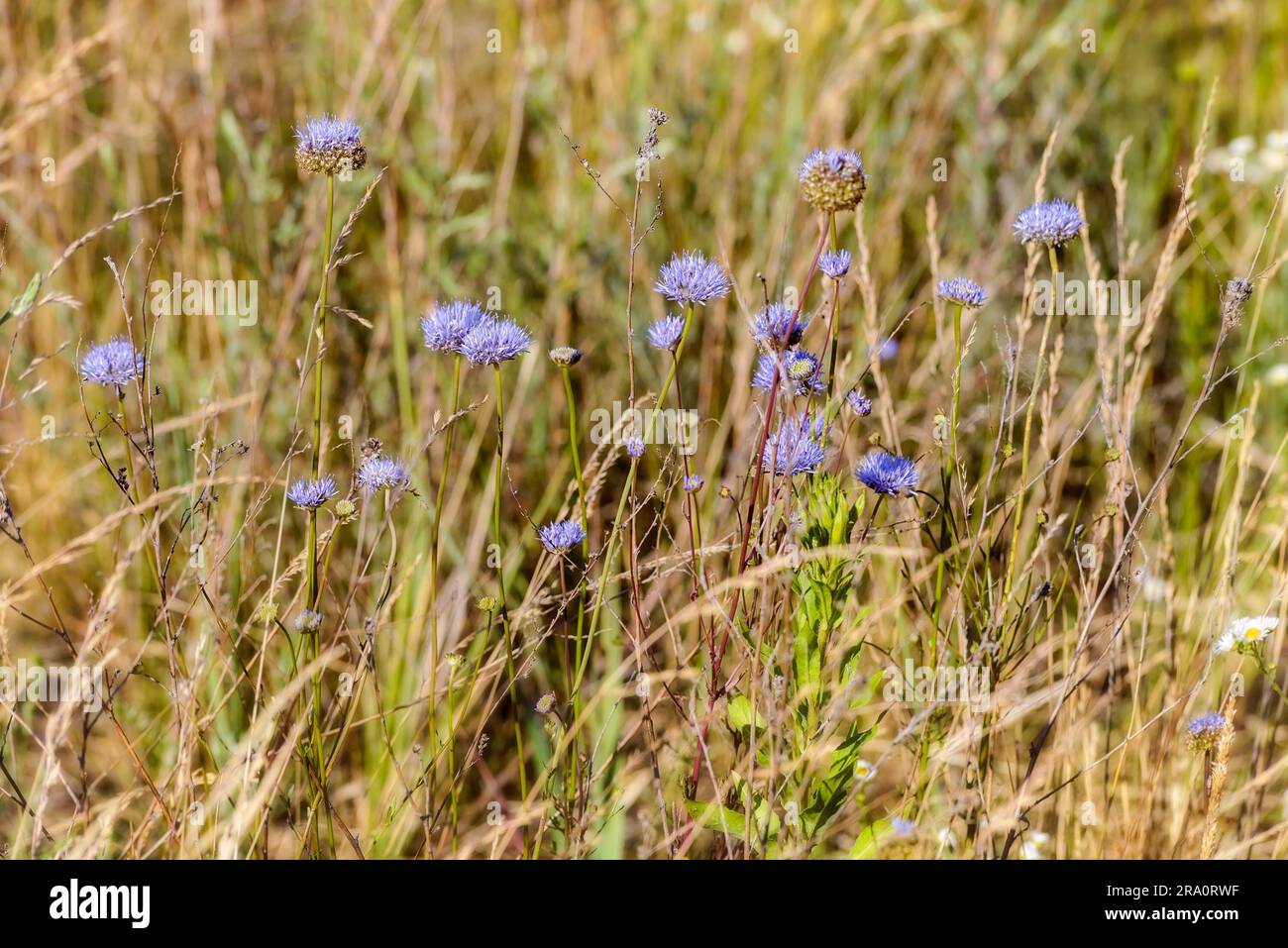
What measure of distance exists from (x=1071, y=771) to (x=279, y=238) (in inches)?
74.3

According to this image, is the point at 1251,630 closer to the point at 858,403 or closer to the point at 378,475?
the point at 858,403

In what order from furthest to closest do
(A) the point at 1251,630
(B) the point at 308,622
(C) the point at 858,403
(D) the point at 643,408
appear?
(D) the point at 643,408 → (A) the point at 1251,630 → (C) the point at 858,403 → (B) the point at 308,622

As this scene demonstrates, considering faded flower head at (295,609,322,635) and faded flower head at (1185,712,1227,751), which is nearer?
faded flower head at (295,609,322,635)

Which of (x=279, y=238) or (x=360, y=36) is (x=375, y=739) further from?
(x=360, y=36)

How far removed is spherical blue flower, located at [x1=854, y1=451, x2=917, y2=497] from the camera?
56.2 inches

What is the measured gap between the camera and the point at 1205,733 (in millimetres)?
1604

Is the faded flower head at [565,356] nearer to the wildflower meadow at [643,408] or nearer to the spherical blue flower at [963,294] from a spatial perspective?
the wildflower meadow at [643,408]

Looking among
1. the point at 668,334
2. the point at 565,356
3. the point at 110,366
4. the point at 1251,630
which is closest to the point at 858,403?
the point at 668,334

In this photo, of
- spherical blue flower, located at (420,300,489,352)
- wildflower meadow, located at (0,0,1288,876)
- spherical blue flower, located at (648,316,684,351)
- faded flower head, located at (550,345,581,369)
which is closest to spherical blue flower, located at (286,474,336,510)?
wildflower meadow, located at (0,0,1288,876)

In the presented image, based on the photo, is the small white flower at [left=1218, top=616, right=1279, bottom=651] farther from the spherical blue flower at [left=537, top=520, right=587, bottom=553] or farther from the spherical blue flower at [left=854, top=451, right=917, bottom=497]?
the spherical blue flower at [left=537, top=520, right=587, bottom=553]

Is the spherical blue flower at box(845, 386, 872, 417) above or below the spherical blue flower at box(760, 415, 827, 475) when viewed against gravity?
above

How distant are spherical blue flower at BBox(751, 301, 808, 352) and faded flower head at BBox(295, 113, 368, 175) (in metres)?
0.53

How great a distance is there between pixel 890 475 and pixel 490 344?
51 cm

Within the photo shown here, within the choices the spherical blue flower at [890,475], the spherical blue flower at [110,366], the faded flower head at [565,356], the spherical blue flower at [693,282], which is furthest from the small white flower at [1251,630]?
the spherical blue flower at [110,366]
